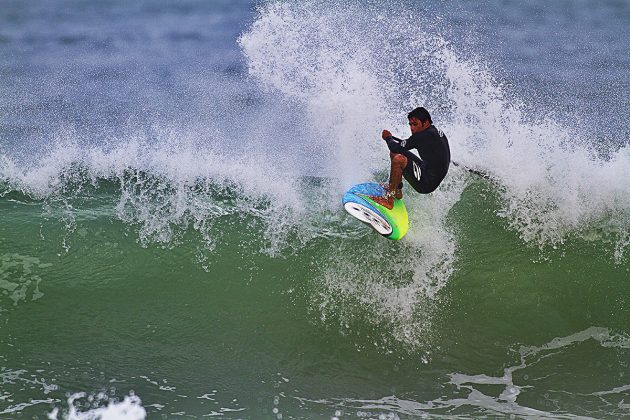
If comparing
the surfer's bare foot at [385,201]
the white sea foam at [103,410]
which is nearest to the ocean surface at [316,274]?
the white sea foam at [103,410]

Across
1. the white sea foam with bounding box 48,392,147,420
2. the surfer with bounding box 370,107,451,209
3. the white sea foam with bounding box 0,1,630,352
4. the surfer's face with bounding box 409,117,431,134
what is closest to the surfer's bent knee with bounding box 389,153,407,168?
the surfer with bounding box 370,107,451,209

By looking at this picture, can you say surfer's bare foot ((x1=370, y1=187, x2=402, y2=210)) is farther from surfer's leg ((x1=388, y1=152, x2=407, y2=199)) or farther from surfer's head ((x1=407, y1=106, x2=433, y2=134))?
surfer's head ((x1=407, y1=106, x2=433, y2=134))

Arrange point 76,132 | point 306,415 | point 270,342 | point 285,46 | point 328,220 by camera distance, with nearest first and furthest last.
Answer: point 306,415 → point 270,342 → point 328,220 → point 285,46 → point 76,132

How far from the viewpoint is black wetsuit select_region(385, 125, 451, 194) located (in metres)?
5.46

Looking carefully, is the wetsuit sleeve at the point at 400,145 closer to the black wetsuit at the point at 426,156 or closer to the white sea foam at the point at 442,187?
the black wetsuit at the point at 426,156

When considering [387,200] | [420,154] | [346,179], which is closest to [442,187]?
[346,179]

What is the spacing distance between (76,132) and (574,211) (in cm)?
666

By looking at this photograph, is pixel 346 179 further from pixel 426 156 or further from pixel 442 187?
pixel 426 156

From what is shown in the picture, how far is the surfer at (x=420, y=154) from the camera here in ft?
17.9

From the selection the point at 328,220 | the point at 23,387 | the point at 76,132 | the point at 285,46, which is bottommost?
the point at 23,387

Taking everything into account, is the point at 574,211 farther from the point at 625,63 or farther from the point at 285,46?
the point at 625,63

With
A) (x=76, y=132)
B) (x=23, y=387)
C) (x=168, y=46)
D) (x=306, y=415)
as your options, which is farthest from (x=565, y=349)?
(x=168, y=46)

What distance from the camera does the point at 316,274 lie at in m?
6.36

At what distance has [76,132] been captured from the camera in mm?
10180
